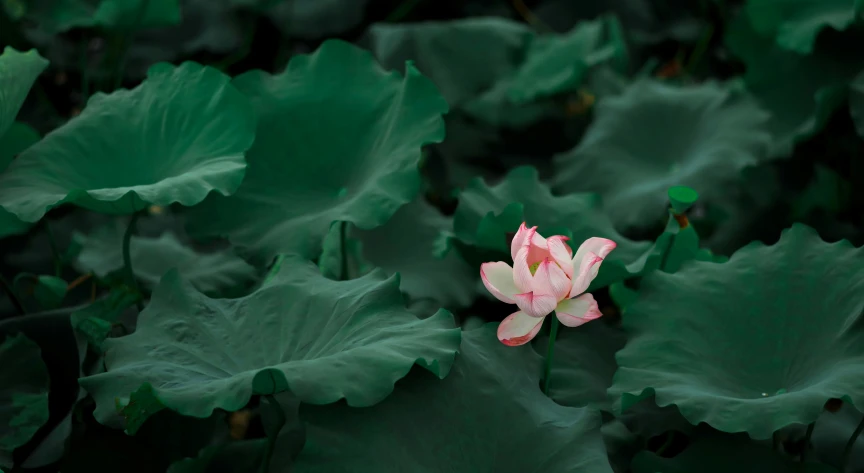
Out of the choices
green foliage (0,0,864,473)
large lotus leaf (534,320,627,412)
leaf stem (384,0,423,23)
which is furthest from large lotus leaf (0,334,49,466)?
leaf stem (384,0,423,23)

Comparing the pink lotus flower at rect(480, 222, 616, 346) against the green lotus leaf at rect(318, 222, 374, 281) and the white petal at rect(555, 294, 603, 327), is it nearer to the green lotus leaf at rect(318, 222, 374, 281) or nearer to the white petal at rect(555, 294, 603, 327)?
the white petal at rect(555, 294, 603, 327)

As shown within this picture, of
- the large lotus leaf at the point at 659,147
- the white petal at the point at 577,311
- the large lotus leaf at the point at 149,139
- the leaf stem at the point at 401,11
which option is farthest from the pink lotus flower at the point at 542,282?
the leaf stem at the point at 401,11

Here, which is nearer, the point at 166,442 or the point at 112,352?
the point at 112,352

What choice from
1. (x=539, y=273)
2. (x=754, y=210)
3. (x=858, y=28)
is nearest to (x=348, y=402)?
(x=539, y=273)

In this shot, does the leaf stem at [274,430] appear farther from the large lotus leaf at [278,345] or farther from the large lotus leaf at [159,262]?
the large lotus leaf at [159,262]

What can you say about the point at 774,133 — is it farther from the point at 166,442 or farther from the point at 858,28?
the point at 166,442

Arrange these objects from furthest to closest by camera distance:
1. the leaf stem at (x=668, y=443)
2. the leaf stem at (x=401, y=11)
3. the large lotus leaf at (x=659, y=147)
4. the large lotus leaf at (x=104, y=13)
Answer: the leaf stem at (x=401, y=11) < the large lotus leaf at (x=104, y=13) < the large lotus leaf at (x=659, y=147) < the leaf stem at (x=668, y=443)
